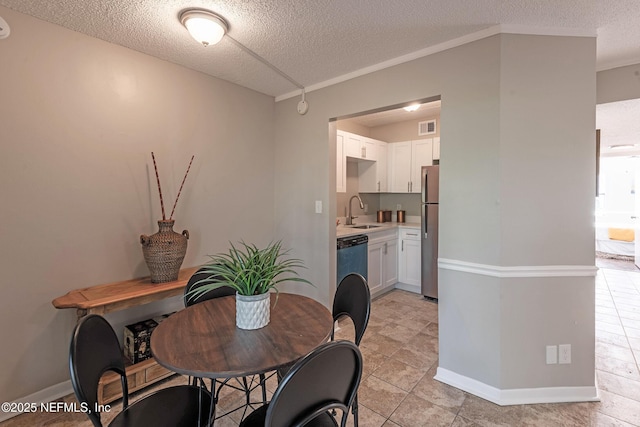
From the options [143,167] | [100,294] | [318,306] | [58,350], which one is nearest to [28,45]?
[143,167]

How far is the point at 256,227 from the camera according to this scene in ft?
10.5

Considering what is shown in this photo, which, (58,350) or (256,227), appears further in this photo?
(256,227)

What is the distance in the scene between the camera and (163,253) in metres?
2.12

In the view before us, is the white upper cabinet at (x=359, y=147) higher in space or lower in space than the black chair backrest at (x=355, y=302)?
higher

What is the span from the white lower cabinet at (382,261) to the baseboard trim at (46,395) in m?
2.92

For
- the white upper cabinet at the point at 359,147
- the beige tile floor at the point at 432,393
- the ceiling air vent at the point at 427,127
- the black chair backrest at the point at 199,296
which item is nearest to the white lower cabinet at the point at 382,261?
the beige tile floor at the point at 432,393

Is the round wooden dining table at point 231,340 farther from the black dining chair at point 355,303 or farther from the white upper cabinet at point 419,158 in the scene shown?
the white upper cabinet at point 419,158

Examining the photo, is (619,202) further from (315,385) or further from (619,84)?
(315,385)

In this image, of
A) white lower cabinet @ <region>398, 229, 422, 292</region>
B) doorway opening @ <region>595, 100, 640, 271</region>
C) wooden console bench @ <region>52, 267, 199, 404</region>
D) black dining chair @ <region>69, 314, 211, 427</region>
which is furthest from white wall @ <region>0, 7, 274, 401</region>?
doorway opening @ <region>595, 100, 640, 271</region>

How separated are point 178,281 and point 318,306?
116cm

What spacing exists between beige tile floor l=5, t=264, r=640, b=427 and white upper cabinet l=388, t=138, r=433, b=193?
2045 millimetres

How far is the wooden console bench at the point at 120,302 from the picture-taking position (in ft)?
5.89

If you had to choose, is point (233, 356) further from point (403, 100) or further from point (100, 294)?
point (403, 100)

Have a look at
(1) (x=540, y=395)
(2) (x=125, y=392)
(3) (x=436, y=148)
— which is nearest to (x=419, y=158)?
(3) (x=436, y=148)
